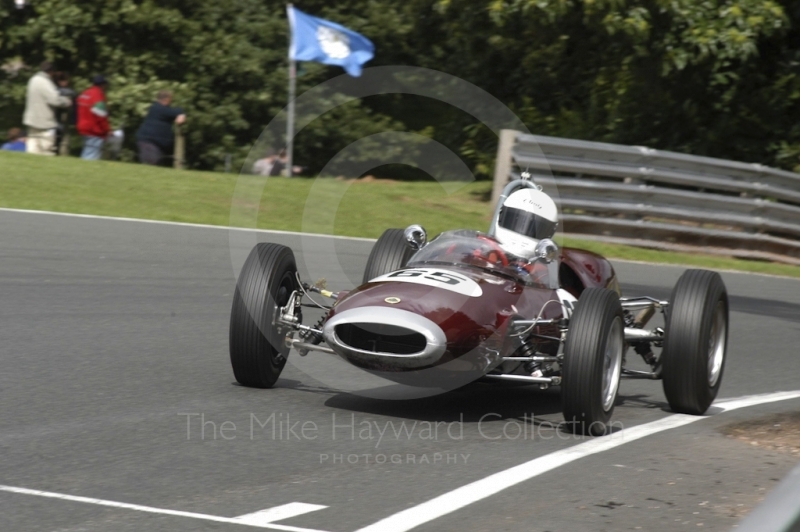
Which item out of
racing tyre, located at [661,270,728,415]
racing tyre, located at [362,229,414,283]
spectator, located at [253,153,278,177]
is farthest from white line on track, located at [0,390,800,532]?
spectator, located at [253,153,278,177]

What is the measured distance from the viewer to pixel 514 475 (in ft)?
18.7

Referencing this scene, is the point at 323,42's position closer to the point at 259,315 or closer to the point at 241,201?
the point at 241,201

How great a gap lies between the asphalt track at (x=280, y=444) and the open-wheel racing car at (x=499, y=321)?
0.28 metres

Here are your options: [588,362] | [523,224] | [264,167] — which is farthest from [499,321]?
[264,167]

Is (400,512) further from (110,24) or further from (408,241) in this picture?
(110,24)

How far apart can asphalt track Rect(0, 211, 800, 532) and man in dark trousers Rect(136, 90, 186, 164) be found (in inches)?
351

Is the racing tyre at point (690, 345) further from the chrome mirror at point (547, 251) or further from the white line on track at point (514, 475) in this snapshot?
the chrome mirror at point (547, 251)

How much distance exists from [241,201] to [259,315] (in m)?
10.3

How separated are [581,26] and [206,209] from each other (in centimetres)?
840

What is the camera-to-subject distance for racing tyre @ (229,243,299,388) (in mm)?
7047

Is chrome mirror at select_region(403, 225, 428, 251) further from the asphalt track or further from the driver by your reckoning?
the asphalt track

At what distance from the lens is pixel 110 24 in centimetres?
2445

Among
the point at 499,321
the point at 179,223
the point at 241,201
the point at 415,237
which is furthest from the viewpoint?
the point at 241,201

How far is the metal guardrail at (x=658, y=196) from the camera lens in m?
16.9
